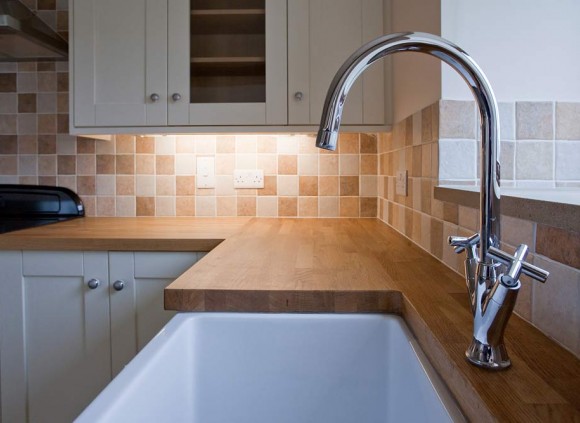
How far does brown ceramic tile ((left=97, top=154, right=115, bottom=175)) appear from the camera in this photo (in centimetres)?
217

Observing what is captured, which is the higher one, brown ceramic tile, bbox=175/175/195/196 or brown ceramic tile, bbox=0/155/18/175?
brown ceramic tile, bbox=0/155/18/175

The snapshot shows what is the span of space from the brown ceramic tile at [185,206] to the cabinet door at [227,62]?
17.3 inches

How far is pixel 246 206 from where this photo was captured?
215 centimetres

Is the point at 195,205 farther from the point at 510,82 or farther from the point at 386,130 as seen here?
the point at 510,82

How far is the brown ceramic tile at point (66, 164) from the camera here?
2.18 metres

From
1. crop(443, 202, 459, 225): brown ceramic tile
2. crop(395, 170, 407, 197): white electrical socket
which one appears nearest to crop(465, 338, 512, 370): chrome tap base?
crop(443, 202, 459, 225): brown ceramic tile

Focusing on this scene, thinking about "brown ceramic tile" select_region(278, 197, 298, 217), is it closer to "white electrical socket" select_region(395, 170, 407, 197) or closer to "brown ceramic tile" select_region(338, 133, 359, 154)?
"brown ceramic tile" select_region(338, 133, 359, 154)

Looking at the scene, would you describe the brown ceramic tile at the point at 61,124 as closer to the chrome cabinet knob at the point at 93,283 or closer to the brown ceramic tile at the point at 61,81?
the brown ceramic tile at the point at 61,81

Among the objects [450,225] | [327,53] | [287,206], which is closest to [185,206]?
[287,206]

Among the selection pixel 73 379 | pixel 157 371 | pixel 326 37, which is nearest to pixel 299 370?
pixel 157 371

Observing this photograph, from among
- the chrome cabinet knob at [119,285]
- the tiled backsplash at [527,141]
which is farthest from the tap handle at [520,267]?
the chrome cabinet knob at [119,285]

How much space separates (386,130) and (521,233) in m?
1.12

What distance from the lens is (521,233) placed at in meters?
0.76

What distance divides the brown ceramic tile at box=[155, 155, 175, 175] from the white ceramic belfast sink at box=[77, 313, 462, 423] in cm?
139
